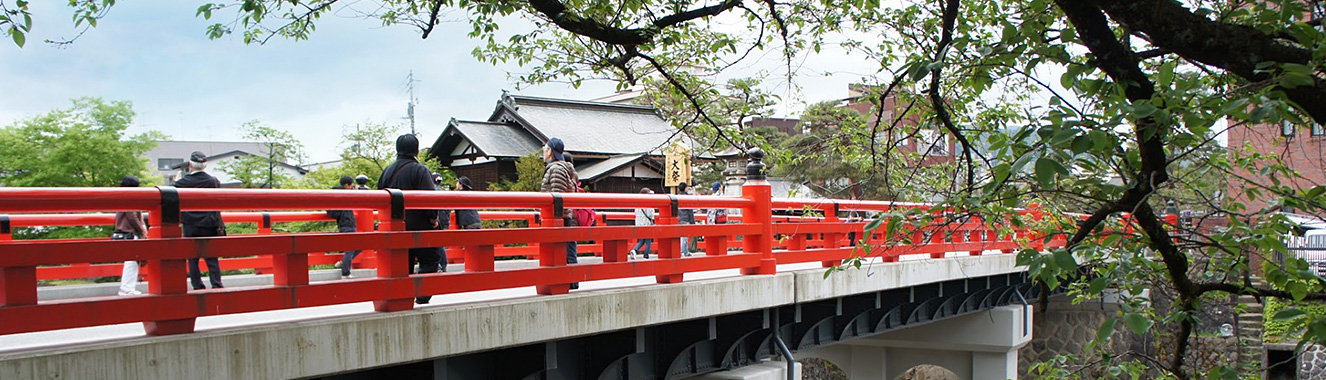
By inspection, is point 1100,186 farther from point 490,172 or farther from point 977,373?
point 490,172

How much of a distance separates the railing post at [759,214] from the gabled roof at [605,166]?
17.9 metres

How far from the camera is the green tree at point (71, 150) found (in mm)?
21750

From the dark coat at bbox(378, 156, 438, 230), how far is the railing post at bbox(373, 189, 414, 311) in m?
0.82

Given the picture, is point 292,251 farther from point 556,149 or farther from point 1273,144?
point 1273,144

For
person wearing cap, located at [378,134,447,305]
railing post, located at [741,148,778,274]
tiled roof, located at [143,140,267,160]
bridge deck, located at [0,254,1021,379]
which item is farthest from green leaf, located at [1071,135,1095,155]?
tiled roof, located at [143,140,267,160]

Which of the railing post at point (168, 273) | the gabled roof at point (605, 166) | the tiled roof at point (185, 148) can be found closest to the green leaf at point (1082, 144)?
the railing post at point (168, 273)

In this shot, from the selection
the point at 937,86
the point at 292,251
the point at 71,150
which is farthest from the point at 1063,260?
the point at 71,150

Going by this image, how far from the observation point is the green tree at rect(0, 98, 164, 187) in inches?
856

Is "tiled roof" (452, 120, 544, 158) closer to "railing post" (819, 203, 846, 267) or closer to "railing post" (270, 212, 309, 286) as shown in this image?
"railing post" (819, 203, 846, 267)

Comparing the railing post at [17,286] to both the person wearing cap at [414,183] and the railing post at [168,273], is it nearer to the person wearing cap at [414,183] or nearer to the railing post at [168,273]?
the railing post at [168,273]

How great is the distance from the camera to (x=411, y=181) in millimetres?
6242

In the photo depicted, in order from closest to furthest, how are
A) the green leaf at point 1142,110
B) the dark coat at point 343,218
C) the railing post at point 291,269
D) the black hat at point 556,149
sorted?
1. the green leaf at point 1142,110
2. the railing post at point 291,269
3. the black hat at point 556,149
4. the dark coat at point 343,218

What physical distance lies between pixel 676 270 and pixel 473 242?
2037 mm

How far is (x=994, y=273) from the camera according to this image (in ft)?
46.1
